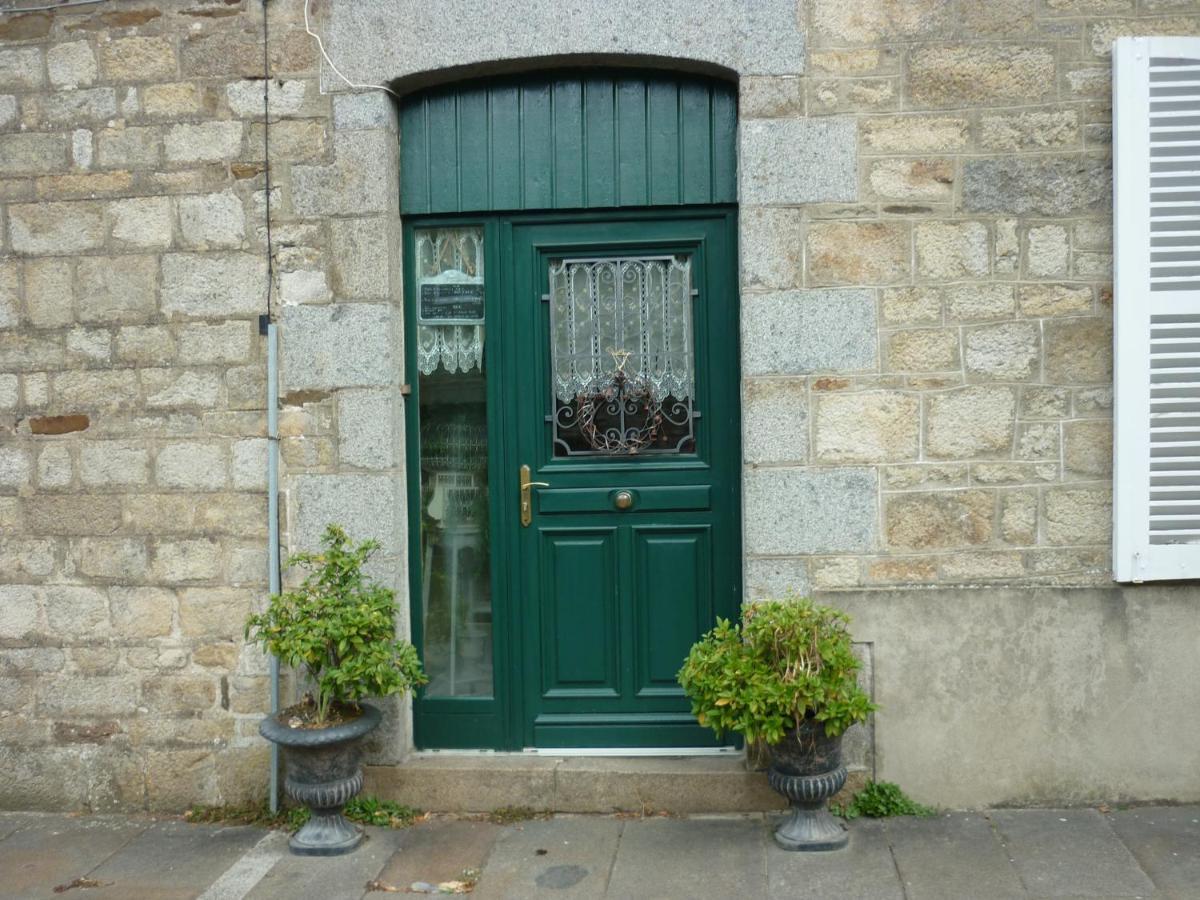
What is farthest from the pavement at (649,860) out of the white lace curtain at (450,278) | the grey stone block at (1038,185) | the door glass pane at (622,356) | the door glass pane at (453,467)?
the grey stone block at (1038,185)

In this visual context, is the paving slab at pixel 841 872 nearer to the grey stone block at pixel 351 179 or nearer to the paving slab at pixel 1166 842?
the paving slab at pixel 1166 842

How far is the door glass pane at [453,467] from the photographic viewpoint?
4.79m

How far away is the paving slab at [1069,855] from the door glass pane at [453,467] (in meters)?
2.18

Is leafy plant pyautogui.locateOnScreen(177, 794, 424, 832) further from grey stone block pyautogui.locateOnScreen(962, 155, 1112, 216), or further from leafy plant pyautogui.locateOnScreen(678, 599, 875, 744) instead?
grey stone block pyautogui.locateOnScreen(962, 155, 1112, 216)

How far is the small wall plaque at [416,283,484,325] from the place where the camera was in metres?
4.77

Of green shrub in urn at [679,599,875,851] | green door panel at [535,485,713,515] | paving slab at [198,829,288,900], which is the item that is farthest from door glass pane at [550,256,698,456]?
paving slab at [198,829,288,900]

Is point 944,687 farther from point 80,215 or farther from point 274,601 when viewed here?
point 80,215

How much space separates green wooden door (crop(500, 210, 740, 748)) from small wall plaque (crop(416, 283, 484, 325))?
0.15 m

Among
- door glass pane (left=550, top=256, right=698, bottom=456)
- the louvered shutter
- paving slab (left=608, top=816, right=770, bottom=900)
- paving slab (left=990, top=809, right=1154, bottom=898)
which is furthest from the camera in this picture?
door glass pane (left=550, top=256, right=698, bottom=456)

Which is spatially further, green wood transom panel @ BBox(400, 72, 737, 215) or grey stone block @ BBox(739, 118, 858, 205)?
green wood transom panel @ BBox(400, 72, 737, 215)

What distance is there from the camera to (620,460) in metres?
4.71

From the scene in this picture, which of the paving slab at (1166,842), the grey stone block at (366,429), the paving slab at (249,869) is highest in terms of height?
the grey stone block at (366,429)

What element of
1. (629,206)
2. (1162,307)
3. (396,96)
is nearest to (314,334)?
(396,96)

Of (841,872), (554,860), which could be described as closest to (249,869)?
(554,860)
